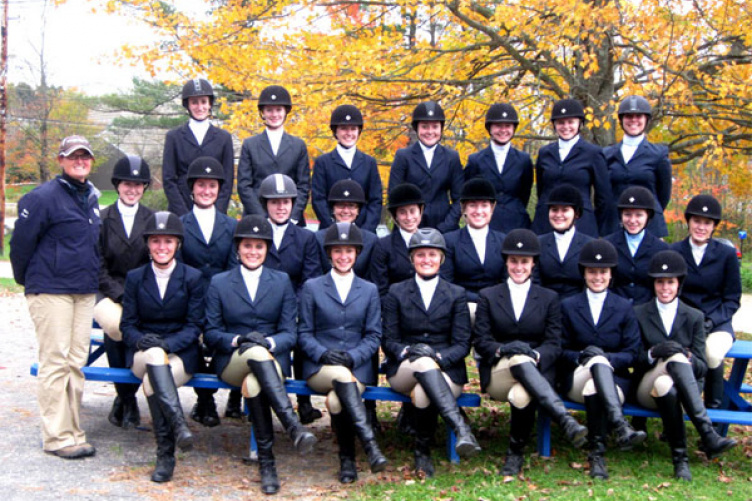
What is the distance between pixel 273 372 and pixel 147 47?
725cm

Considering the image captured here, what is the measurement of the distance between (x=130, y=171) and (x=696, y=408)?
468 centimetres

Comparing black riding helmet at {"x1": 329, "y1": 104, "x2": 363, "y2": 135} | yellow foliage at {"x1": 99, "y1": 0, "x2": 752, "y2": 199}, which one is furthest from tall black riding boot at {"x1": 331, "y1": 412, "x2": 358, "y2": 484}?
yellow foliage at {"x1": 99, "y1": 0, "x2": 752, "y2": 199}

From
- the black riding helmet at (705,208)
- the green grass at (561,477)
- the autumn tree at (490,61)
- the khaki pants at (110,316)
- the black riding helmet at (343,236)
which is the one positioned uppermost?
the autumn tree at (490,61)

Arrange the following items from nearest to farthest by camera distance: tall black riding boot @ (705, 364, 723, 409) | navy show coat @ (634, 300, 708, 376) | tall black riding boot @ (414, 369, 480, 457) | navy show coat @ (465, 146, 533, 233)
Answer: tall black riding boot @ (414, 369, 480, 457), navy show coat @ (634, 300, 708, 376), tall black riding boot @ (705, 364, 723, 409), navy show coat @ (465, 146, 533, 233)

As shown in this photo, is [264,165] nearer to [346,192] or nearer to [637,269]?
[346,192]

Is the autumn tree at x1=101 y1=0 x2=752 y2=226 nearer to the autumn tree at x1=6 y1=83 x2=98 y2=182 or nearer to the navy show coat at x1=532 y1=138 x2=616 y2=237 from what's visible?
the navy show coat at x1=532 y1=138 x2=616 y2=237

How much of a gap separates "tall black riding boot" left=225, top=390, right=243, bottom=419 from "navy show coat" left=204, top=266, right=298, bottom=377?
1161mm

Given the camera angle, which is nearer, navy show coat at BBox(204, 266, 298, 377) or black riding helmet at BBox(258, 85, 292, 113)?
navy show coat at BBox(204, 266, 298, 377)

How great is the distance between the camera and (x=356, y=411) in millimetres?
5340

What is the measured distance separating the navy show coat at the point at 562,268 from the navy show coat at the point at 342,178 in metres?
1.56

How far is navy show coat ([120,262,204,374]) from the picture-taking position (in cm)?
580

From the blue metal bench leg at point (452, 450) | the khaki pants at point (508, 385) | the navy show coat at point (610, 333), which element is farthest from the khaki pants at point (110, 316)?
the navy show coat at point (610, 333)

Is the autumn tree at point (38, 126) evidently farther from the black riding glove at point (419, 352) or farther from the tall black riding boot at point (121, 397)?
the black riding glove at point (419, 352)

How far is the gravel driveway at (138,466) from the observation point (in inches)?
197
